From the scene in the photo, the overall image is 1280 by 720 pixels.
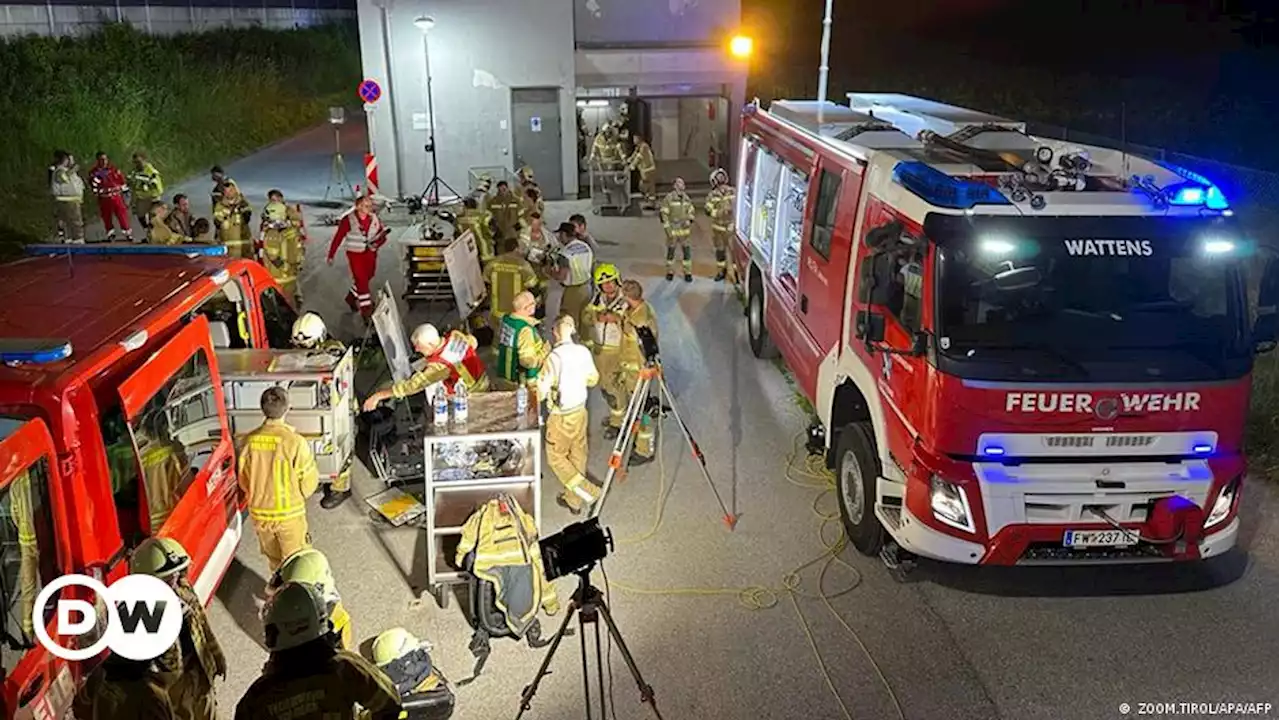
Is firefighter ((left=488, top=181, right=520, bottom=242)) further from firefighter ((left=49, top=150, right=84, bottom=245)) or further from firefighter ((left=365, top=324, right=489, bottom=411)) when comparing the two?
firefighter ((left=49, top=150, right=84, bottom=245))

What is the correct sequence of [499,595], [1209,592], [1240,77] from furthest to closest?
1. [1240,77]
2. [1209,592]
3. [499,595]

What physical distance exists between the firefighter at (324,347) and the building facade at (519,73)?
1205cm

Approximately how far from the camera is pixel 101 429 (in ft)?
15.8

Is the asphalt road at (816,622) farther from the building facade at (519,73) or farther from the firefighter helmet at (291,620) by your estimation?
Answer: the building facade at (519,73)

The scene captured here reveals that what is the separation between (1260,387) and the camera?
384 inches

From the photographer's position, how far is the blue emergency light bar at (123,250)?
7234 mm

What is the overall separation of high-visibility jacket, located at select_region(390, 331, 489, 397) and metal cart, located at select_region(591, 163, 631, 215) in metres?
12.7

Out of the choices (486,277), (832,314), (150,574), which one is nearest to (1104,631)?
(832,314)

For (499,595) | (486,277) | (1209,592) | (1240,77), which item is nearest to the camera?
(499,595)

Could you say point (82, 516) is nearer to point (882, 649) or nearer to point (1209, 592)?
point (882, 649)

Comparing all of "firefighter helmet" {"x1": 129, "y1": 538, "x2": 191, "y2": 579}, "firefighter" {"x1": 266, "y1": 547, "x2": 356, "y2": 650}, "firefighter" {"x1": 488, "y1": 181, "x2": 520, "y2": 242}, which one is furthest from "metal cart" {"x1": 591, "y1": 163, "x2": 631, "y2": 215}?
"firefighter helmet" {"x1": 129, "y1": 538, "x2": 191, "y2": 579}

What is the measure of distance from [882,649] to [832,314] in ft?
9.05

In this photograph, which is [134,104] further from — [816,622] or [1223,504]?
[1223,504]

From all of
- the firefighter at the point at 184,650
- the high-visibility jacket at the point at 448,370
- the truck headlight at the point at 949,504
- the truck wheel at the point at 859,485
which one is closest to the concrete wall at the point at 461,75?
the high-visibility jacket at the point at 448,370
